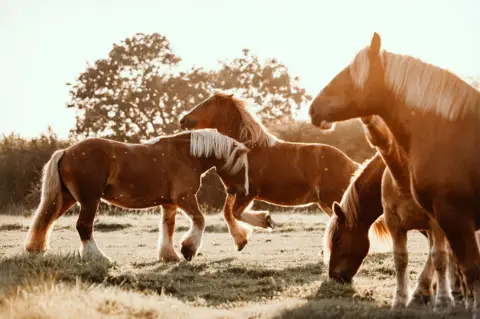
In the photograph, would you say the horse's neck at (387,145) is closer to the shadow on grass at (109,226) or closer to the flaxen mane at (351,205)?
the flaxen mane at (351,205)

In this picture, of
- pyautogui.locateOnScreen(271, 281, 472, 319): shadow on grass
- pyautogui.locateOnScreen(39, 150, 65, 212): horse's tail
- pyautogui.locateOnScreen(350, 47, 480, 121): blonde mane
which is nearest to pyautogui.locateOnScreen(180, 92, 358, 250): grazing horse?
pyautogui.locateOnScreen(39, 150, 65, 212): horse's tail

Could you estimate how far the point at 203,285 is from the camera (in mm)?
7461

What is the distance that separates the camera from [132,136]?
35344 mm

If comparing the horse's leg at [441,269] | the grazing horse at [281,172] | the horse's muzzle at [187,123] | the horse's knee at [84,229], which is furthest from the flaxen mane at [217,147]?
the horse's leg at [441,269]

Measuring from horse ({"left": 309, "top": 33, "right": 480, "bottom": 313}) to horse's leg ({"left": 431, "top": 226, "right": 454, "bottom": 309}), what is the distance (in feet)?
1.37

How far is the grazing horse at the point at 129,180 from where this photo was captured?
29.4 ft

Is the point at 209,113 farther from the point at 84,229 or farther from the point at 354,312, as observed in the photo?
the point at 354,312

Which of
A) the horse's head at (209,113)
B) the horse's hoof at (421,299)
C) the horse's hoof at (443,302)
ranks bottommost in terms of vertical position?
the horse's hoof at (421,299)

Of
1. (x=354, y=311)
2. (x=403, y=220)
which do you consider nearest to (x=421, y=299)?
(x=403, y=220)

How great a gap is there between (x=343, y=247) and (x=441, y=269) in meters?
1.44

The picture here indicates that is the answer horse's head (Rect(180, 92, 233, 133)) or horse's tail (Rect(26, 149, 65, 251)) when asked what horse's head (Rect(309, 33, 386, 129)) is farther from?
horse's head (Rect(180, 92, 233, 133))

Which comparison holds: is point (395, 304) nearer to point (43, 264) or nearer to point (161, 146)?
point (43, 264)

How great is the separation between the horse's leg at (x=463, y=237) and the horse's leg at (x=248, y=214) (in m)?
6.35

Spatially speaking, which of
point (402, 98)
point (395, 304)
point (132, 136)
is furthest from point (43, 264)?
point (132, 136)
